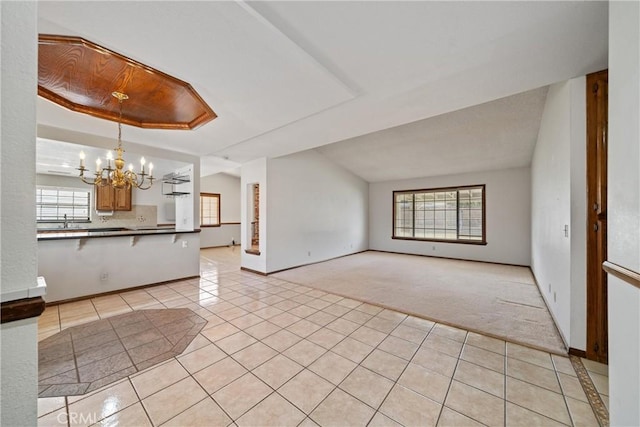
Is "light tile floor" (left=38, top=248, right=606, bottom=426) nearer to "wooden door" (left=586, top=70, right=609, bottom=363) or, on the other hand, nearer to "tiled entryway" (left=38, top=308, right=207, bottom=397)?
"tiled entryway" (left=38, top=308, right=207, bottom=397)

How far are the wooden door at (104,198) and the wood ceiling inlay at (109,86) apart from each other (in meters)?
4.38

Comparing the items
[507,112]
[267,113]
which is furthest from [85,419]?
[507,112]

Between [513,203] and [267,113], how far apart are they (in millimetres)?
6155

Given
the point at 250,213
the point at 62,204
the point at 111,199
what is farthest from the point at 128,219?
the point at 250,213

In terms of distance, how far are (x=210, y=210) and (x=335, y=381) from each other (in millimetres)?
8400

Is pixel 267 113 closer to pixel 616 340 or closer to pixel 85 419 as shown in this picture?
pixel 85 419

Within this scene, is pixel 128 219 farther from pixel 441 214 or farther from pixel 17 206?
pixel 441 214

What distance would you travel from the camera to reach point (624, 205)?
1123mm

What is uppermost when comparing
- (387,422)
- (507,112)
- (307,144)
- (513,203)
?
(507,112)

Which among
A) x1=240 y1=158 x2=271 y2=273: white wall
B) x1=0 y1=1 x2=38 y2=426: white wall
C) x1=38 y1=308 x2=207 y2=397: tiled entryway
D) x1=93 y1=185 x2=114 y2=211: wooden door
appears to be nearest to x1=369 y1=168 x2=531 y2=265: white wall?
x1=240 y1=158 x2=271 y2=273: white wall

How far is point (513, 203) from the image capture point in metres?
5.83

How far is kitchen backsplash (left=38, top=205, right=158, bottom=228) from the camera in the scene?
6261 millimetres

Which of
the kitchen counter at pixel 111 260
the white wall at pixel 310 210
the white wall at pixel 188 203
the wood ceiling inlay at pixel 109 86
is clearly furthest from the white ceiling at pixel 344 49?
the white wall at pixel 310 210

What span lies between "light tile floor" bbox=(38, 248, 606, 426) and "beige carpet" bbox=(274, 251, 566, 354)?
12.6 inches
